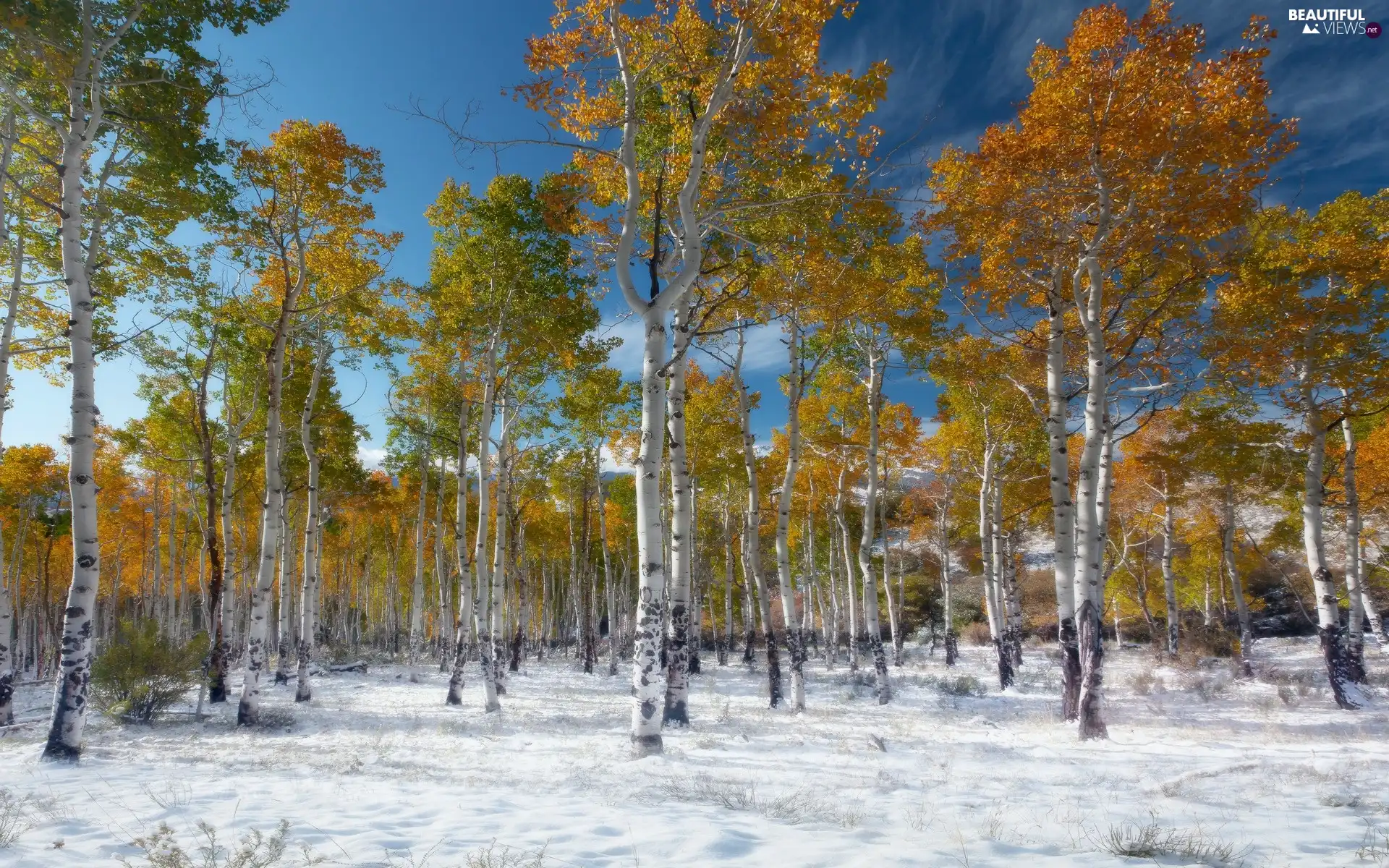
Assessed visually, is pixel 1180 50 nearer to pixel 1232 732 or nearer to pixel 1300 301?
pixel 1300 301

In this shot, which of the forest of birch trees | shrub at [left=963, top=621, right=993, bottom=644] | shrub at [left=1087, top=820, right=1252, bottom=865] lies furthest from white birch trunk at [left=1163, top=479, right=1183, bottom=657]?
shrub at [left=1087, top=820, right=1252, bottom=865]

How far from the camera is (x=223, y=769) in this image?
21.1 ft

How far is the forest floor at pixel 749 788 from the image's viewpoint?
12.8 feet

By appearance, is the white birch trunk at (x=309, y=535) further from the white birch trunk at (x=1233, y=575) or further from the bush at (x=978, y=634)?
the bush at (x=978, y=634)

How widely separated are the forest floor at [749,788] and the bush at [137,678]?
0.46 metres

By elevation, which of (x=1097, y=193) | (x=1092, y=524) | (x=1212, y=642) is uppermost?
(x=1097, y=193)

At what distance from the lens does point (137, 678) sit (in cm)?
1048

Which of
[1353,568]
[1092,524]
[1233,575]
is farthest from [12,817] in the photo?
[1233,575]

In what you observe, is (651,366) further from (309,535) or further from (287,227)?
(309,535)

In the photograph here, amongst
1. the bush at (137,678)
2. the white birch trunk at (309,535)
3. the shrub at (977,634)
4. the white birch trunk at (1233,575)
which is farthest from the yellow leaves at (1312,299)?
the shrub at (977,634)

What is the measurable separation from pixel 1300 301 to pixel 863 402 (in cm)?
978

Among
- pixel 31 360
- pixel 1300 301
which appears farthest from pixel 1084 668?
pixel 31 360

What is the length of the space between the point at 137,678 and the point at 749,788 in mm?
10885

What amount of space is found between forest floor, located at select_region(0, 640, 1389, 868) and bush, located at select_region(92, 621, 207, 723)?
458 mm
